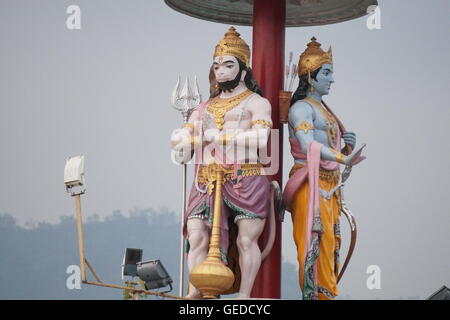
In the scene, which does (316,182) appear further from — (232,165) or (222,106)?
(222,106)

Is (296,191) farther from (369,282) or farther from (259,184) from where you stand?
(369,282)

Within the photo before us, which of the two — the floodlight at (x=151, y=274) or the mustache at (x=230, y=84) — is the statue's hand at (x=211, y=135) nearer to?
the mustache at (x=230, y=84)

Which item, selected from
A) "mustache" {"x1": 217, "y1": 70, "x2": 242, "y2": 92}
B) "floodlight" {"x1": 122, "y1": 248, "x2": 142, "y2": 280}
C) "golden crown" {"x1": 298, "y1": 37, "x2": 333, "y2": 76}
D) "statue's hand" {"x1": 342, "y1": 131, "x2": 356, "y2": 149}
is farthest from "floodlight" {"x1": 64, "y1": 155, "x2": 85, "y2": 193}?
"statue's hand" {"x1": 342, "y1": 131, "x2": 356, "y2": 149}

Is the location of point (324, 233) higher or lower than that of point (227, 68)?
lower

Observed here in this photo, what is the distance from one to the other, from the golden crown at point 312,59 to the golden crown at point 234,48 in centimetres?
51

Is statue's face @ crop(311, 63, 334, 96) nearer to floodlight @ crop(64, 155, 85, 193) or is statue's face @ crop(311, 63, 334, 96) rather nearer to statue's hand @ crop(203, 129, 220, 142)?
statue's hand @ crop(203, 129, 220, 142)

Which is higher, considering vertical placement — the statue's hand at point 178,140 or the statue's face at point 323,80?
the statue's face at point 323,80

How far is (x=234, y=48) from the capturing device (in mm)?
10141

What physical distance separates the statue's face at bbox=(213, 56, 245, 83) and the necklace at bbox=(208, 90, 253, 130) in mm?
137

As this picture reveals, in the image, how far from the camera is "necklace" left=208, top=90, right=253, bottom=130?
10047 millimetres

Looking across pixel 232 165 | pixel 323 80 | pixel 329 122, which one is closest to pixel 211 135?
pixel 232 165

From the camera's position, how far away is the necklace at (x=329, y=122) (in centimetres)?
1033

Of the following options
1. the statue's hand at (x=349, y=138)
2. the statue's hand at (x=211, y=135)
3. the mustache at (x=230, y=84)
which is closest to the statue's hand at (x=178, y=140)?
the statue's hand at (x=211, y=135)

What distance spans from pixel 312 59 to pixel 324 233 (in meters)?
1.27
